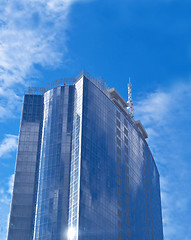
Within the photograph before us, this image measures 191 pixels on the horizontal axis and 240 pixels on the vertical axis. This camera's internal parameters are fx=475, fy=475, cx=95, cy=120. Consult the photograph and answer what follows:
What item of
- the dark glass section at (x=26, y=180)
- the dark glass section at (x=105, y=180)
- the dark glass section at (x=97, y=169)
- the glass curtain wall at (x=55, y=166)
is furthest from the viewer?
the dark glass section at (x=26, y=180)

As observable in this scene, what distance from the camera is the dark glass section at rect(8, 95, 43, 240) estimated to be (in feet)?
577

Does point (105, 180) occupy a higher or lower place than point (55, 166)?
lower

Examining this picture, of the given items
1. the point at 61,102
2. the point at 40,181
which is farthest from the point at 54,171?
the point at 61,102

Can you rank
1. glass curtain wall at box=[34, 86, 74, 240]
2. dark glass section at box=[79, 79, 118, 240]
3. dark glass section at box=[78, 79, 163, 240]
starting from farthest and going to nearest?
dark glass section at box=[78, 79, 163, 240] < glass curtain wall at box=[34, 86, 74, 240] < dark glass section at box=[79, 79, 118, 240]

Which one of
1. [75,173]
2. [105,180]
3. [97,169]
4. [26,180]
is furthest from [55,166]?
[105,180]

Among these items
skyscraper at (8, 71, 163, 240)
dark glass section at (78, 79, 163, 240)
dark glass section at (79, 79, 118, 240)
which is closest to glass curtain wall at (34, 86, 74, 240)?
skyscraper at (8, 71, 163, 240)

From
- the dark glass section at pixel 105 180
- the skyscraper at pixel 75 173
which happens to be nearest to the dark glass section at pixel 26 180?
the skyscraper at pixel 75 173

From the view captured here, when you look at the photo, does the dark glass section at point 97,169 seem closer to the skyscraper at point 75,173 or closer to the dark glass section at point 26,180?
the skyscraper at point 75,173

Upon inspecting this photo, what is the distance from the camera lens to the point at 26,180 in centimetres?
18475

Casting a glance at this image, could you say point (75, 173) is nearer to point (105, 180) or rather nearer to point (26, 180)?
point (105, 180)

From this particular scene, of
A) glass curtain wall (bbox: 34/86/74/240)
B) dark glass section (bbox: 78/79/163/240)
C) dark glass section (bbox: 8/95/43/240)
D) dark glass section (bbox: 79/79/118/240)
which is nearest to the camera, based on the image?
dark glass section (bbox: 79/79/118/240)

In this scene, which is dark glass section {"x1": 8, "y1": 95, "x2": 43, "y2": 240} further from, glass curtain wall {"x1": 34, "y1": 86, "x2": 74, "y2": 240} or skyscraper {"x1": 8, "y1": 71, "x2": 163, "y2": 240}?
glass curtain wall {"x1": 34, "y1": 86, "x2": 74, "y2": 240}

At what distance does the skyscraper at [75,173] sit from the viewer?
160625mm

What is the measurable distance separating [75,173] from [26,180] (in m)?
27.7
